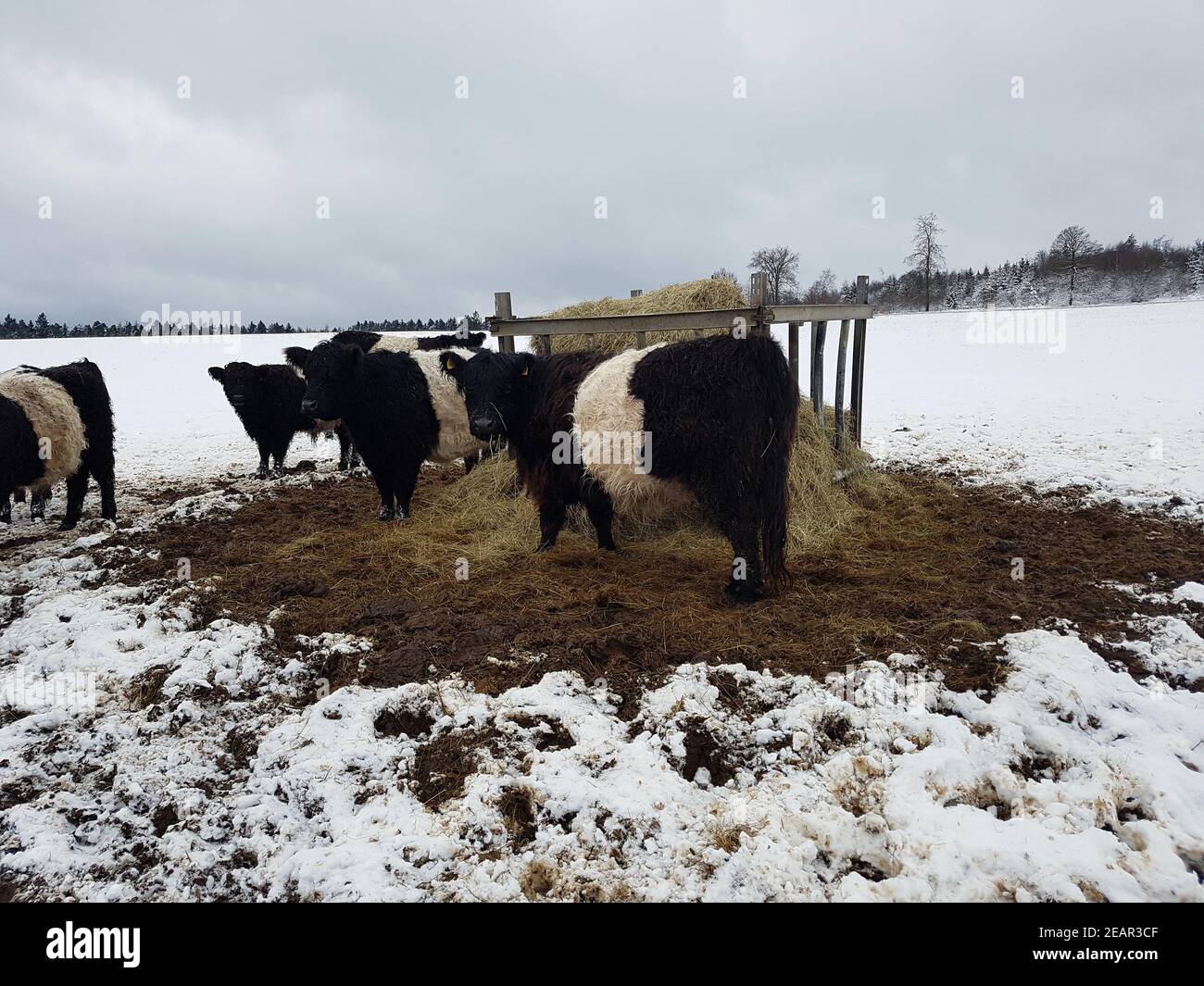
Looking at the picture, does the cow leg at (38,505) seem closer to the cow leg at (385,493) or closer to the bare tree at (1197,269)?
the cow leg at (385,493)

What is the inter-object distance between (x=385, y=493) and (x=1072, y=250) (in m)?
70.5

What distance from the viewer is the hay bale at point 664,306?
7.72 meters

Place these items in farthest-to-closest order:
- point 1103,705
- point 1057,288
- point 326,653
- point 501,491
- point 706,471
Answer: point 1057,288 → point 501,491 → point 706,471 → point 326,653 → point 1103,705

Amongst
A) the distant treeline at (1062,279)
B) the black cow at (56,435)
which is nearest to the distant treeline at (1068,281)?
the distant treeline at (1062,279)

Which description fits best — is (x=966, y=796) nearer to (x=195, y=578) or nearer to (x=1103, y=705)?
(x=1103, y=705)

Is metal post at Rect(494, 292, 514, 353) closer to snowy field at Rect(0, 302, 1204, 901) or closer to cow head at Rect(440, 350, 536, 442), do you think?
cow head at Rect(440, 350, 536, 442)

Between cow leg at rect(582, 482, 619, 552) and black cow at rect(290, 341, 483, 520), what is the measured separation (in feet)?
8.69

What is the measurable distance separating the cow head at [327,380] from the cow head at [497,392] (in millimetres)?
2100

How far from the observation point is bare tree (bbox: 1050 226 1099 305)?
185 ft

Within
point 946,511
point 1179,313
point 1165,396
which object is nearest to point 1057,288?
point 1179,313

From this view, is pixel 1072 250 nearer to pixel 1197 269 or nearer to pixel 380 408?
pixel 1197 269
